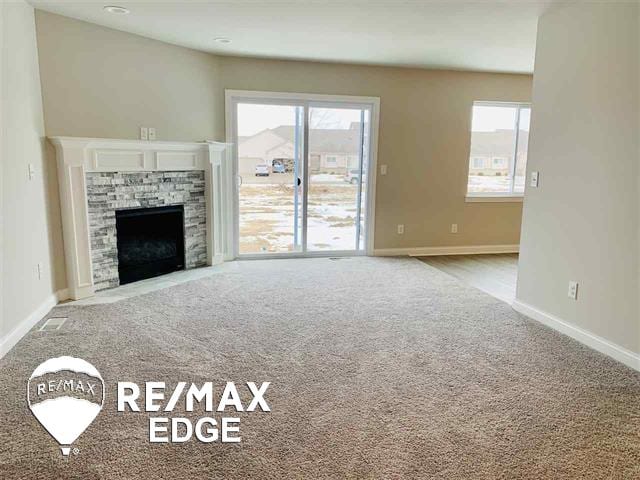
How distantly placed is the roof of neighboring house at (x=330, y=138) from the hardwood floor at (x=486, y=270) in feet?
5.68

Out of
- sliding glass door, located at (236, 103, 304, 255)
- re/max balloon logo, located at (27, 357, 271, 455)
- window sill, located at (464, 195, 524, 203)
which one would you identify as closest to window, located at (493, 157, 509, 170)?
window sill, located at (464, 195, 524, 203)

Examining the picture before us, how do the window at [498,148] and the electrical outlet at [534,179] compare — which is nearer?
the electrical outlet at [534,179]

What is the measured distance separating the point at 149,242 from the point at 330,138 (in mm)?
2502

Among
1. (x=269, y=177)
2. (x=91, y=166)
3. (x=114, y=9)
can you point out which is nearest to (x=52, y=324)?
(x=91, y=166)

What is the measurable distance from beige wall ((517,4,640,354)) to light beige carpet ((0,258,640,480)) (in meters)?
0.33

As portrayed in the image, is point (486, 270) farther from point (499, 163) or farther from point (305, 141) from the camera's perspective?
point (305, 141)

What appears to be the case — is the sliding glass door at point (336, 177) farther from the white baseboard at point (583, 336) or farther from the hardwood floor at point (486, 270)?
the white baseboard at point (583, 336)

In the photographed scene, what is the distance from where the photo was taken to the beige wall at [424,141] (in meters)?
5.58

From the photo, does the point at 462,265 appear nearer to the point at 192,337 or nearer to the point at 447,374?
the point at 447,374

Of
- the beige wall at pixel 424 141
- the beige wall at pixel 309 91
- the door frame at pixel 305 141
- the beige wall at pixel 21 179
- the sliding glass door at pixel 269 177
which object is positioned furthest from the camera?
the beige wall at pixel 424 141

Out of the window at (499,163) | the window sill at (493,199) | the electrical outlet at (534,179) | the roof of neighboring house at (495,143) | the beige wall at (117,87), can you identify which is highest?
the beige wall at (117,87)

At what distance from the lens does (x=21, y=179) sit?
3197 millimetres

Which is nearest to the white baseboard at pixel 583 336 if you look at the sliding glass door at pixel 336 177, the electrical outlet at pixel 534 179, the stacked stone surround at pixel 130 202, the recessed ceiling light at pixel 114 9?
the electrical outlet at pixel 534 179

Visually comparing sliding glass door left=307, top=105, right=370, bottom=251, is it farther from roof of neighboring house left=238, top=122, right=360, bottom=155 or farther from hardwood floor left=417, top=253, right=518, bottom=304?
hardwood floor left=417, top=253, right=518, bottom=304
